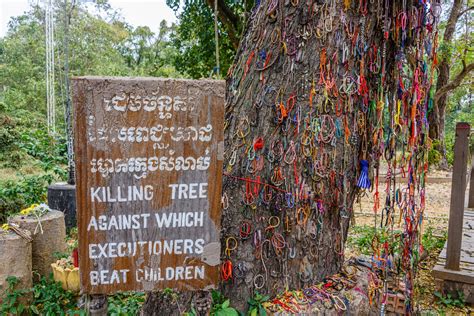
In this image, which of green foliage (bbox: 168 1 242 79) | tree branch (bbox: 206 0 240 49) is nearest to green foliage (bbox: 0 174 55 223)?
green foliage (bbox: 168 1 242 79)

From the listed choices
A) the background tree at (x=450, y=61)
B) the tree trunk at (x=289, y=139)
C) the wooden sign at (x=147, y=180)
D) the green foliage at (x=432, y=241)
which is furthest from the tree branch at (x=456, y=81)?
the wooden sign at (x=147, y=180)

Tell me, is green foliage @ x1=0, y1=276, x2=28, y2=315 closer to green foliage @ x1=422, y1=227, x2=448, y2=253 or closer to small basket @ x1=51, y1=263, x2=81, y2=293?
small basket @ x1=51, y1=263, x2=81, y2=293

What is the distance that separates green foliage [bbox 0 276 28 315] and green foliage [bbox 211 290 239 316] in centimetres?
186

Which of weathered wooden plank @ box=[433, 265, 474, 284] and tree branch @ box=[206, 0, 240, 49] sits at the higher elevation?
tree branch @ box=[206, 0, 240, 49]

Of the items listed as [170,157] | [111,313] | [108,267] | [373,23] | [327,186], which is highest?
[373,23]

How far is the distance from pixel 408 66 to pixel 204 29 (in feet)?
18.2

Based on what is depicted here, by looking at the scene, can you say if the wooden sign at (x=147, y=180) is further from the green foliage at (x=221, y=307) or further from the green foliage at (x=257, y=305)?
the green foliage at (x=257, y=305)

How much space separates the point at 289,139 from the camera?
100.0 inches

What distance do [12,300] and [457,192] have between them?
4.27 meters

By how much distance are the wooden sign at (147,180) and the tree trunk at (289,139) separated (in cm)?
61

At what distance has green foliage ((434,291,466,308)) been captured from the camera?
4211mm

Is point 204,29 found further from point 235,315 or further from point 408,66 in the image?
point 235,315

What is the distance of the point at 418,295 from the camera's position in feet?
14.1

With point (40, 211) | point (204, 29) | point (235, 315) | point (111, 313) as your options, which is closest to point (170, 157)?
point (235, 315)
